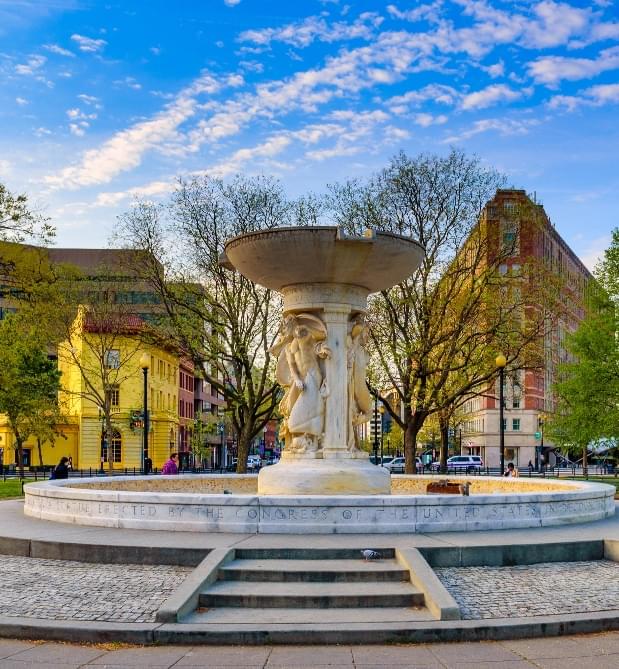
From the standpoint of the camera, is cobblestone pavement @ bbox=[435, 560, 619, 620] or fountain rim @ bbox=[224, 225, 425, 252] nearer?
cobblestone pavement @ bbox=[435, 560, 619, 620]

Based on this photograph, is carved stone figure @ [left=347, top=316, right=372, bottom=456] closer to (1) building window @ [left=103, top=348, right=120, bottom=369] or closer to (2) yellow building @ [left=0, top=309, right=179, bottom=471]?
(1) building window @ [left=103, top=348, right=120, bottom=369]

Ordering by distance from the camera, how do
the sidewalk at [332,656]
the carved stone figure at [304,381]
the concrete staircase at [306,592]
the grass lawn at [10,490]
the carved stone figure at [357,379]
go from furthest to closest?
1. the grass lawn at [10,490]
2. the carved stone figure at [357,379]
3. the carved stone figure at [304,381]
4. the concrete staircase at [306,592]
5. the sidewalk at [332,656]

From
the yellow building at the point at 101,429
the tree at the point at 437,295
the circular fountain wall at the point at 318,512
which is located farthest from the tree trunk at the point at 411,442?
the yellow building at the point at 101,429

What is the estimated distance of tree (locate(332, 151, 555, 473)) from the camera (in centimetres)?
3231

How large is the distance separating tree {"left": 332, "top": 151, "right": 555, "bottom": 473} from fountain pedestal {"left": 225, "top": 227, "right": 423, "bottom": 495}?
51.3 feet

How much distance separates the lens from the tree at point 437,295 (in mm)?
32312

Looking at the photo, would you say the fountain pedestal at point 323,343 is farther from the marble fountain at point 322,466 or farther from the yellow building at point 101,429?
the yellow building at point 101,429

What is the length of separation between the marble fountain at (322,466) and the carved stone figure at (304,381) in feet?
0.07

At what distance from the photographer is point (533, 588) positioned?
9.50 metres

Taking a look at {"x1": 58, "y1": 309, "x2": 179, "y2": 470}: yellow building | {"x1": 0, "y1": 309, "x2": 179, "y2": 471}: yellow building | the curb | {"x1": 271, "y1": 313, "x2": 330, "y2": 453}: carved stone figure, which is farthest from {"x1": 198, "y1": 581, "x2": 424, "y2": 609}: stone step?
{"x1": 0, "y1": 309, "x2": 179, "y2": 471}: yellow building

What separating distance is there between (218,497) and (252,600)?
350 cm

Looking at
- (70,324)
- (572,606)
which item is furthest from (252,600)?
(70,324)

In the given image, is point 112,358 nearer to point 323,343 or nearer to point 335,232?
point 323,343

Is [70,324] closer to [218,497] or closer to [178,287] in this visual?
[178,287]
